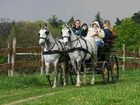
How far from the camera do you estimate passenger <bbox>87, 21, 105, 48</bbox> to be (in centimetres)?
2102

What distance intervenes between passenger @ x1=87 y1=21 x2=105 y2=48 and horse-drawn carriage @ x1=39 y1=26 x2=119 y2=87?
0.82 feet

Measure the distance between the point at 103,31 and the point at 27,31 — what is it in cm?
2909

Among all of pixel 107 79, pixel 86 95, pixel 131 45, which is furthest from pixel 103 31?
pixel 131 45

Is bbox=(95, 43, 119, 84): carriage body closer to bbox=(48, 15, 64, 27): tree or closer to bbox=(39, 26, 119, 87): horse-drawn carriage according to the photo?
bbox=(39, 26, 119, 87): horse-drawn carriage

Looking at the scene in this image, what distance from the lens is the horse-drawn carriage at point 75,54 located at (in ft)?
64.5

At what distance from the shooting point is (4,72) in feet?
83.0

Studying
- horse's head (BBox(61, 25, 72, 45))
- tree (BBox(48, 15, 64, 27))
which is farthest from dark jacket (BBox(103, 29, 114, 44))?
tree (BBox(48, 15, 64, 27))

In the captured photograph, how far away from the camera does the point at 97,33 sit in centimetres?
2102

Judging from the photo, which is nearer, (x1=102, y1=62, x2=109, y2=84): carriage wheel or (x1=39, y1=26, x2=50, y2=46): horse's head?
(x1=39, y1=26, x2=50, y2=46): horse's head

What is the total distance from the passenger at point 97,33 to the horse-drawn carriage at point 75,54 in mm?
249

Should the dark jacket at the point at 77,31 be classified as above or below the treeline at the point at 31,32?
below

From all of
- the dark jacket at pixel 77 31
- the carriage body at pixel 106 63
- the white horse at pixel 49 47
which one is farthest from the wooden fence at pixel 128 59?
the white horse at pixel 49 47

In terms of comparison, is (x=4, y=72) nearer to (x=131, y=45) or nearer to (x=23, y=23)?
(x=23, y=23)

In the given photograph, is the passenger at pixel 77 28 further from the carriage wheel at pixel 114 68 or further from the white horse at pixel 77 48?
the carriage wheel at pixel 114 68
